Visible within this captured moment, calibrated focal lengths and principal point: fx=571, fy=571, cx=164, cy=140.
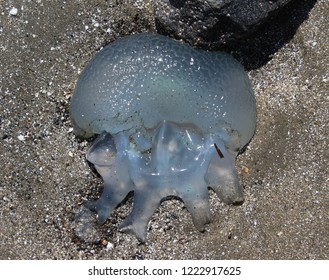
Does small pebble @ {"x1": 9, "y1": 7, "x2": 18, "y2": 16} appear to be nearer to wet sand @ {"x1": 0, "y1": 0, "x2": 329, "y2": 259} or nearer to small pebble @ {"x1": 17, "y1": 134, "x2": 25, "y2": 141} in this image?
wet sand @ {"x1": 0, "y1": 0, "x2": 329, "y2": 259}

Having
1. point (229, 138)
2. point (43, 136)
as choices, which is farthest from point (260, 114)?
point (43, 136)

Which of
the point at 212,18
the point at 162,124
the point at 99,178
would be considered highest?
the point at 212,18

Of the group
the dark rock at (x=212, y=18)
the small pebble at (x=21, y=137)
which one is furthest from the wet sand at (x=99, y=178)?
the dark rock at (x=212, y=18)

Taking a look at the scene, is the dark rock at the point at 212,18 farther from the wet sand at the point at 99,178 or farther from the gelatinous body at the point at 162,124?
the wet sand at the point at 99,178

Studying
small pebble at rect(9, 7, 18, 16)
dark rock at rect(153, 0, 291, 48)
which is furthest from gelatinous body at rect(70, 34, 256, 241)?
small pebble at rect(9, 7, 18, 16)

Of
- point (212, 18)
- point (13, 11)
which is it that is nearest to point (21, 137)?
point (13, 11)

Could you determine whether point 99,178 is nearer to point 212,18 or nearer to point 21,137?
point 21,137
